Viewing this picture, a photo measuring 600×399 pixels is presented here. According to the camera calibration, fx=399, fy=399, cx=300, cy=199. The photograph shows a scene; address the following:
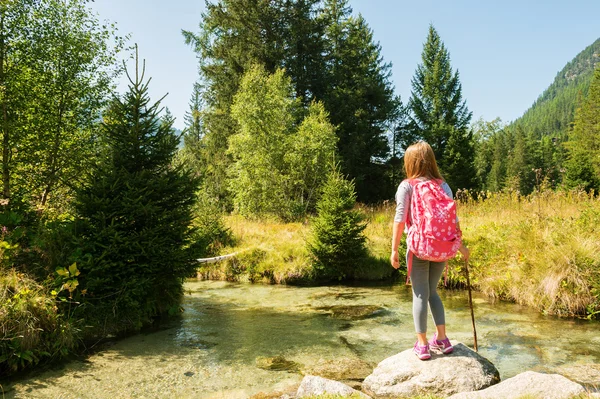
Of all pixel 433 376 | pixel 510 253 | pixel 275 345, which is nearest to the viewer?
pixel 433 376

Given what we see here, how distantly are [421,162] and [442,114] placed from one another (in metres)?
31.8

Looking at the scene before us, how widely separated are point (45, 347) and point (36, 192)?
5.43 metres

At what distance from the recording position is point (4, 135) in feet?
27.5

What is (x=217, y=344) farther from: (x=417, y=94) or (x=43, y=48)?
(x=417, y=94)

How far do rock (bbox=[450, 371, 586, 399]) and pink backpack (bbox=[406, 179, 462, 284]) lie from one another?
116 centimetres

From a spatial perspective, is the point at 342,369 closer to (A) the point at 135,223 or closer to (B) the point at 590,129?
(A) the point at 135,223

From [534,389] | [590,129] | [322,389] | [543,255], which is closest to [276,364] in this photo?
[322,389]

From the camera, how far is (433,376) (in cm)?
377

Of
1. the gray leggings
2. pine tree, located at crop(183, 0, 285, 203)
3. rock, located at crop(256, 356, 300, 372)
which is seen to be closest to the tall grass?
the gray leggings

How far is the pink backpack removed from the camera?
377 cm

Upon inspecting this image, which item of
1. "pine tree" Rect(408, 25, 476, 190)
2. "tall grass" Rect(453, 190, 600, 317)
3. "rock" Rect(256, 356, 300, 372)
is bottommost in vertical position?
"rock" Rect(256, 356, 300, 372)

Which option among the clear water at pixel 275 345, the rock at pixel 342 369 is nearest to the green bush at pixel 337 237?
the clear water at pixel 275 345

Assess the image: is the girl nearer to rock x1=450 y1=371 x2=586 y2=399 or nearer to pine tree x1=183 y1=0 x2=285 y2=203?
rock x1=450 y1=371 x2=586 y2=399

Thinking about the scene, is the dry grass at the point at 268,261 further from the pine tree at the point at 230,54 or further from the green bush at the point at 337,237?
the pine tree at the point at 230,54
